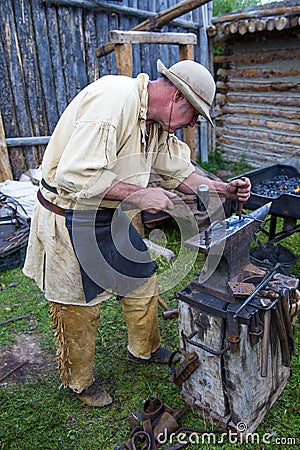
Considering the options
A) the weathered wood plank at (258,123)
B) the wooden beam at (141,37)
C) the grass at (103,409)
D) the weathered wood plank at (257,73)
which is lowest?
the grass at (103,409)

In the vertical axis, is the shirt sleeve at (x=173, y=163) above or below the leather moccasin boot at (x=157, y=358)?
above

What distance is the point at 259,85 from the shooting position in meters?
7.50

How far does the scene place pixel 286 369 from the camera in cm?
270

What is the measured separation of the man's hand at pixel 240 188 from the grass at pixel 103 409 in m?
1.41

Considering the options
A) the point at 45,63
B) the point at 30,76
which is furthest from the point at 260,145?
the point at 30,76

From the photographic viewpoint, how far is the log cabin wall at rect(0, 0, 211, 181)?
17.9 ft

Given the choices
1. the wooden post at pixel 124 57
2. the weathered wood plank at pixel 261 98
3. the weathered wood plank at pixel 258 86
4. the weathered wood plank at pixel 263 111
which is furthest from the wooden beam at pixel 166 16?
the weathered wood plank at pixel 263 111

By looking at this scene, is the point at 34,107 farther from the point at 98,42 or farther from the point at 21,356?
the point at 21,356

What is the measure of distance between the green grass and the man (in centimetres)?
15

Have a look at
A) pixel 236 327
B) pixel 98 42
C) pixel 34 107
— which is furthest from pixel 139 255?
pixel 98 42

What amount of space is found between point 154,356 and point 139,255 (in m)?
0.91

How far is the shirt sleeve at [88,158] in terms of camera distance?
1.92m

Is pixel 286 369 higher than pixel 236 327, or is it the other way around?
pixel 236 327

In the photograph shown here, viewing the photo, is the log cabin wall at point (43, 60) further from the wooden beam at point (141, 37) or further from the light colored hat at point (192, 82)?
the light colored hat at point (192, 82)
